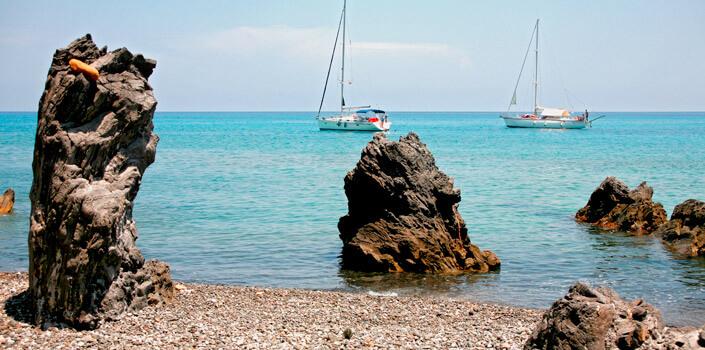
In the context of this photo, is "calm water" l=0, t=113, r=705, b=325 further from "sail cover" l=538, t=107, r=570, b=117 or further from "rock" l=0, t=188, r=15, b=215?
"sail cover" l=538, t=107, r=570, b=117

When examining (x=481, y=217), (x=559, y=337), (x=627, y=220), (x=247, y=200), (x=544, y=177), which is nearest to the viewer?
(x=559, y=337)

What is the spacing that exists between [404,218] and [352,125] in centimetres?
8912

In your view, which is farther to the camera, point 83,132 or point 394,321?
point 394,321

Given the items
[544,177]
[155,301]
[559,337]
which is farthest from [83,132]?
[544,177]

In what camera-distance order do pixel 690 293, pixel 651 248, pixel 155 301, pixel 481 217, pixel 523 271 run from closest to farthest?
1. pixel 155 301
2. pixel 690 293
3. pixel 523 271
4. pixel 651 248
5. pixel 481 217

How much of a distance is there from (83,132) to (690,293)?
1458 cm

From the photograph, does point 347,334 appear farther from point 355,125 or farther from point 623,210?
point 355,125

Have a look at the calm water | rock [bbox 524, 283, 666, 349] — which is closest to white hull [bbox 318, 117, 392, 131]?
the calm water

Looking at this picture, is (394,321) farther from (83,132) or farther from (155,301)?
(83,132)

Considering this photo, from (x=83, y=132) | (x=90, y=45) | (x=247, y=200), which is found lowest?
(x=247, y=200)

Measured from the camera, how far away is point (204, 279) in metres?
20.4

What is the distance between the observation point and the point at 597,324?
11.0m

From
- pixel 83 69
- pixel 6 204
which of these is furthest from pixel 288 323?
pixel 6 204

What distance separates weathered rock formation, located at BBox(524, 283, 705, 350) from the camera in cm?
1102
